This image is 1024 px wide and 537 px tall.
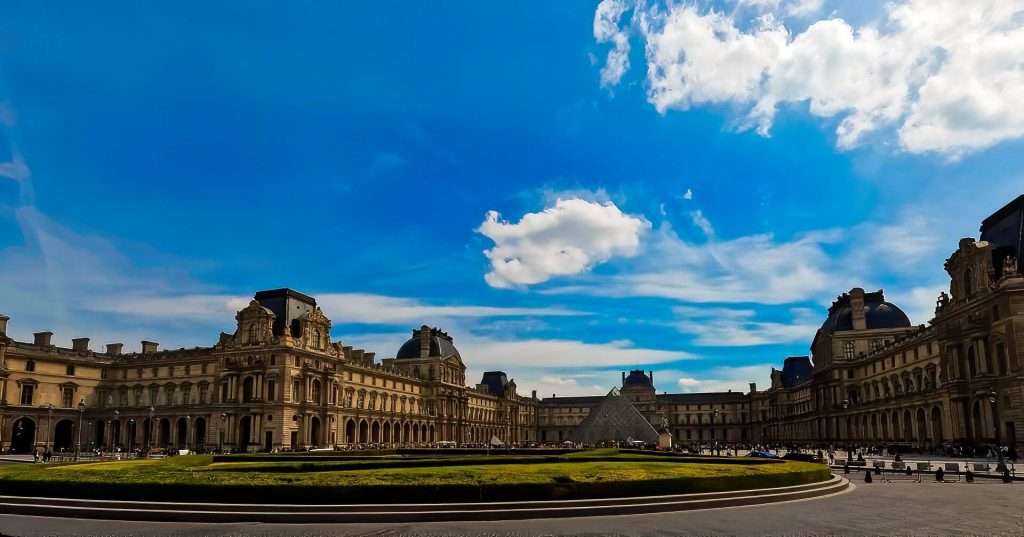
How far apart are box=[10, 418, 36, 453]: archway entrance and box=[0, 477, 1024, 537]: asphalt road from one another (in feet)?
205

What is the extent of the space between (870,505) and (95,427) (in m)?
80.4

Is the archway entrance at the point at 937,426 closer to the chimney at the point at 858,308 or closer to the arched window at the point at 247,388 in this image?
the chimney at the point at 858,308

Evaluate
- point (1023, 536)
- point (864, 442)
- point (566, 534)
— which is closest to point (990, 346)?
point (864, 442)

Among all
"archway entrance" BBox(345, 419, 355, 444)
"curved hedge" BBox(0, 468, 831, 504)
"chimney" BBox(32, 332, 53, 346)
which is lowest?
"archway entrance" BBox(345, 419, 355, 444)

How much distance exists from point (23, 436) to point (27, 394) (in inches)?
253

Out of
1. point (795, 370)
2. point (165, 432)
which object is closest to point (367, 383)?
point (165, 432)

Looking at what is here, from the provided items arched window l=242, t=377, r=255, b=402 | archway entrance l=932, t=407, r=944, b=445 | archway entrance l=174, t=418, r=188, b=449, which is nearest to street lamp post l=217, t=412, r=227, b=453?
arched window l=242, t=377, r=255, b=402

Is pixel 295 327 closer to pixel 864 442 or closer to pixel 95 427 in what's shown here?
pixel 95 427

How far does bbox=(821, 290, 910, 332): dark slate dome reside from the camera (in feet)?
292

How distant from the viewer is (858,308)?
90000 millimetres

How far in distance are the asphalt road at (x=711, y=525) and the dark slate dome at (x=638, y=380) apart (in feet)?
455

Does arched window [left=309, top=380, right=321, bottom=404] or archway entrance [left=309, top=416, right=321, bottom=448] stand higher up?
arched window [left=309, top=380, right=321, bottom=404]

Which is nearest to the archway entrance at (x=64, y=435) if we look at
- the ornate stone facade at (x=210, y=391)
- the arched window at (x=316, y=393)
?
the ornate stone facade at (x=210, y=391)

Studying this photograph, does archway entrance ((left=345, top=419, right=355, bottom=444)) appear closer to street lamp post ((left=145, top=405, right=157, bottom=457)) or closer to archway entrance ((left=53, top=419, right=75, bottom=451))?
street lamp post ((left=145, top=405, right=157, bottom=457))
